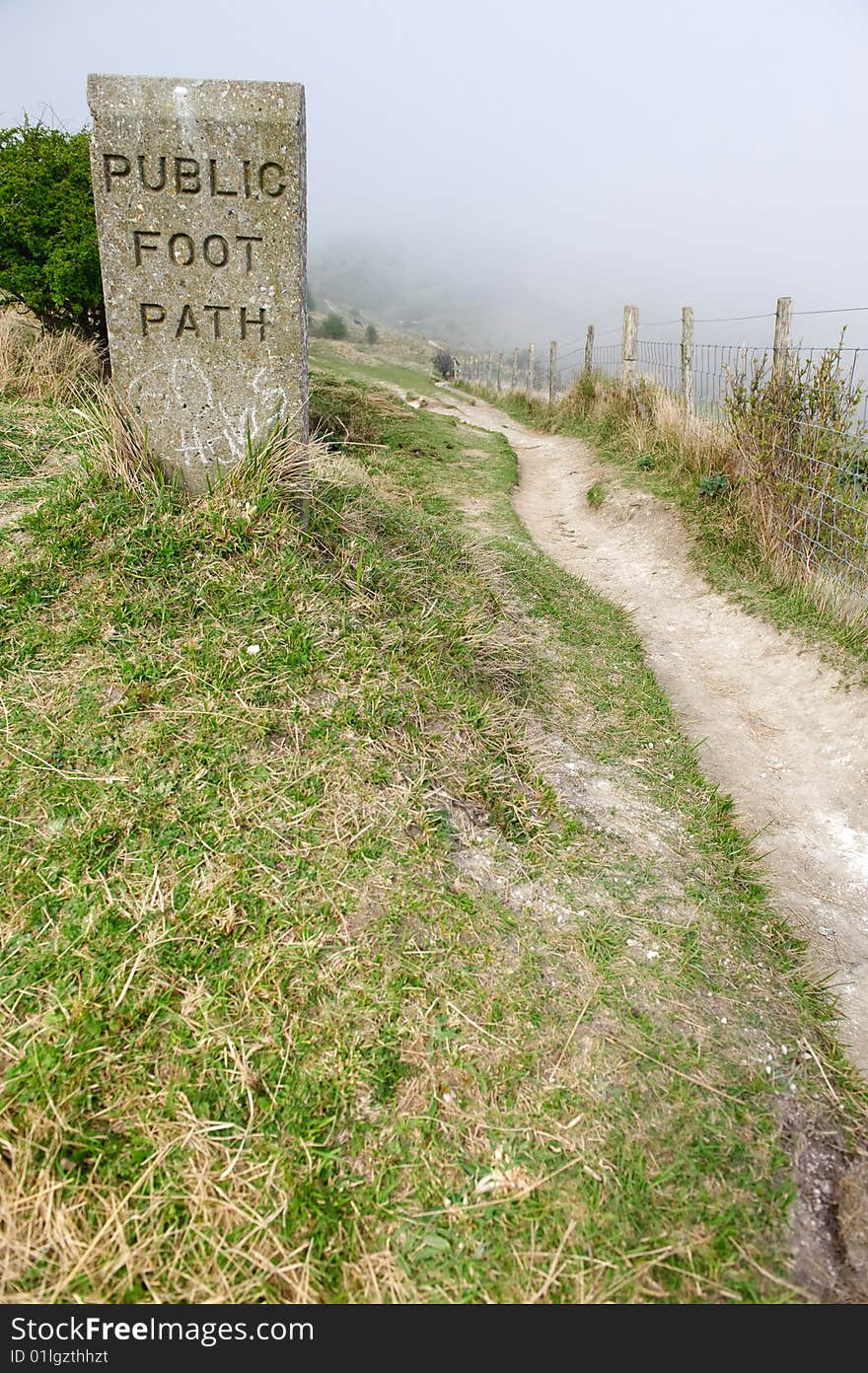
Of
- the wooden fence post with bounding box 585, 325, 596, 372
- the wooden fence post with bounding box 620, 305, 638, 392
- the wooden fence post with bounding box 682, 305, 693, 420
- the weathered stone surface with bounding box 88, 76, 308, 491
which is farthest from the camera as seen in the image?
the wooden fence post with bounding box 585, 325, 596, 372

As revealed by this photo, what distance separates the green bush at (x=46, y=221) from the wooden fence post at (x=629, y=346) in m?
8.39

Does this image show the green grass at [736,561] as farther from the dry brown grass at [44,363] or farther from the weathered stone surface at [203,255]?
the dry brown grass at [44,363]

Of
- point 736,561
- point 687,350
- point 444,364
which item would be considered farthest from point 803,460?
point 444,364

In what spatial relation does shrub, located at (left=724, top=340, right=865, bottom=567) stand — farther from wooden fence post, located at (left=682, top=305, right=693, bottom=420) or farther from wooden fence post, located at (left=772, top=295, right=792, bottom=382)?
wooden fence post, located at (left=682, top=305, right=693, bottom=420)

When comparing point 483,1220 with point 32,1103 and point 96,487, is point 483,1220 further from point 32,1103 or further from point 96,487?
point 96,487

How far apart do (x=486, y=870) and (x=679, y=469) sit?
7.35 m

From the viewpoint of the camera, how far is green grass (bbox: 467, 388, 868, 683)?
605cm

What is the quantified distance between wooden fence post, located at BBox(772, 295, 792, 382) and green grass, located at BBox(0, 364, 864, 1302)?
190 inches

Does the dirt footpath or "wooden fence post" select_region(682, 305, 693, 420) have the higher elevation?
"wooden fence post" select_region(682, 305, 693, 420)

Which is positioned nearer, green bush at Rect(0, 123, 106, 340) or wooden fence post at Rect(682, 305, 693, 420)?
green bush at Rect(0, 123, 106, 340)

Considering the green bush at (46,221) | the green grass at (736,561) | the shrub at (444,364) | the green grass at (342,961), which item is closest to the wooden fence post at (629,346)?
the green grass at (736,561)

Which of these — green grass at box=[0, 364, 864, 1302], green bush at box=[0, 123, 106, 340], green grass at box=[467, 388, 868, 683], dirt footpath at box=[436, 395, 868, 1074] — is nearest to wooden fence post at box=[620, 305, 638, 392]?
green grass at box=[467, 388, 868, 683]

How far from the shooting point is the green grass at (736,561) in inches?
238

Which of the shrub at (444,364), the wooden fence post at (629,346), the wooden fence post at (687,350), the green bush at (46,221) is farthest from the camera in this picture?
the shrub at (444,364)
